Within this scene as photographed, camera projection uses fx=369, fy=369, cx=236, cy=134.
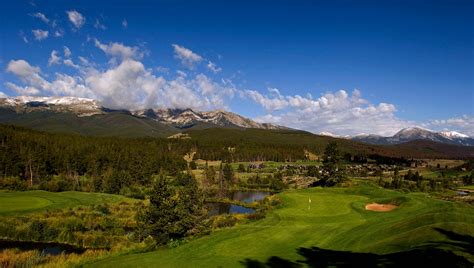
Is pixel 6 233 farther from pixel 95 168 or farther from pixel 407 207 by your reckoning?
pixel 95 168

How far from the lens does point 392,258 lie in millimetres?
18391

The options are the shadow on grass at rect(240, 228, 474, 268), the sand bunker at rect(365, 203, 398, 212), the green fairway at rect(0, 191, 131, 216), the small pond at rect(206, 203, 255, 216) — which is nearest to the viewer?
the shadow on grass at rect(240, 228, 474, 268)

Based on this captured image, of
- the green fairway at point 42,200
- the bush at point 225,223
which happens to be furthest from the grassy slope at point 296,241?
the green fairway at point 42,200

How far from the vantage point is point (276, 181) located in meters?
124

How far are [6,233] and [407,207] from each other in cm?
4871

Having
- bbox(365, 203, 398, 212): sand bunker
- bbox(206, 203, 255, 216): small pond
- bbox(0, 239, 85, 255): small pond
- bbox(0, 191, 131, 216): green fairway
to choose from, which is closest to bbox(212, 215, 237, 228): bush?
bbox(0, 239, 85, 255): small pond

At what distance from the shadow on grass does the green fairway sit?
158 feet

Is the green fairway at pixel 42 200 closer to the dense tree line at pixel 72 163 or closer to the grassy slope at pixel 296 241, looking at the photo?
the dense tree line at pixel 72 163

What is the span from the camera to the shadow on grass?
16.1 metres

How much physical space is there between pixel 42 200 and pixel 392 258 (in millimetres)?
64552

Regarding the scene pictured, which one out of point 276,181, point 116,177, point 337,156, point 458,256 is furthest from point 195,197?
point 276,181

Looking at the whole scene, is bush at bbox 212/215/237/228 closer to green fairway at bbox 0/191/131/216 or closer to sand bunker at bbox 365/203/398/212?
sand bunker at bbox 365/203/398/212

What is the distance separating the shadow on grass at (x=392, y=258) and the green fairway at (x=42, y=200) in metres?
48.2

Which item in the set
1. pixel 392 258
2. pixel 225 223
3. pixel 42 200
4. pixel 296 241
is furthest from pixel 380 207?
pixel 42 200
